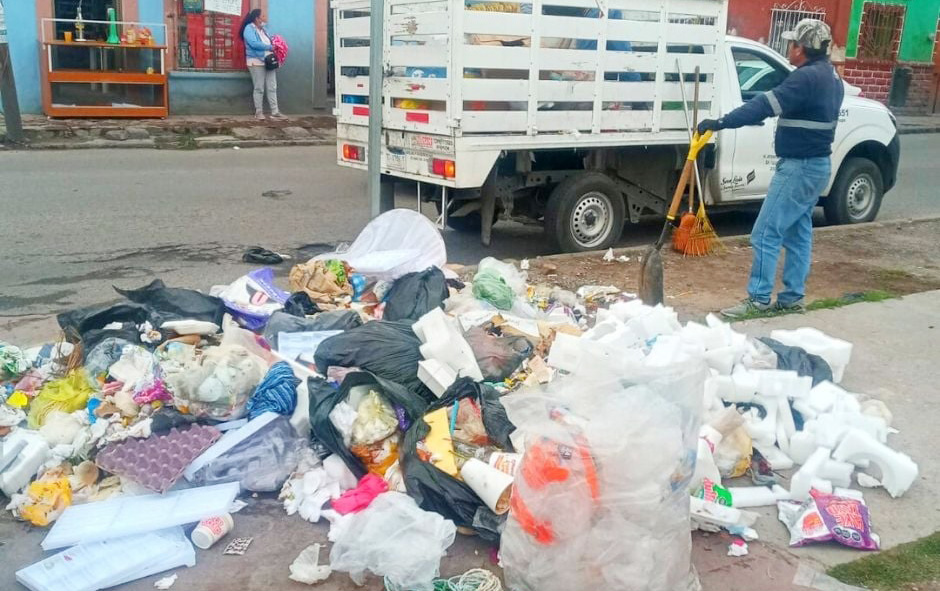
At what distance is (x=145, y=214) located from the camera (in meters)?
8.98

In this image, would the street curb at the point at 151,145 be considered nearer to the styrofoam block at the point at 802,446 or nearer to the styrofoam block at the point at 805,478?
the styrofoam block at the point at 802,446

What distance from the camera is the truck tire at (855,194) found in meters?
9.05

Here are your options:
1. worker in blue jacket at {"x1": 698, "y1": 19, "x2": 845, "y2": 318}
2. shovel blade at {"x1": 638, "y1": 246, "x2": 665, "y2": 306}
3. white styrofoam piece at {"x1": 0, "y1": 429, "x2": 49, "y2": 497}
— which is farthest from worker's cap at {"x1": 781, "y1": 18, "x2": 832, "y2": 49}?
white styrofoam piece at {"x1": 0, "y1": 429, "x2": 49, "y2": 497}

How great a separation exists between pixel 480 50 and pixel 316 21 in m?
11.9

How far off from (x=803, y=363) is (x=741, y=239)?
368 cm

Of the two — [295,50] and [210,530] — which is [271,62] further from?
[210,530]

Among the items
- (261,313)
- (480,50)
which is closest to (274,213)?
(480,50)

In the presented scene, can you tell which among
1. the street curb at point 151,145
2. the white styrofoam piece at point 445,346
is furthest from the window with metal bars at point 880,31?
the white styrofoam piece at point 445,346

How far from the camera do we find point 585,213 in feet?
25.5

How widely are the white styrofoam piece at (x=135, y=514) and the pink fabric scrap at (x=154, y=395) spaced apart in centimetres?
63

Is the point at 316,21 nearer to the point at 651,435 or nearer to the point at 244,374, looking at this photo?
the point at 244,374

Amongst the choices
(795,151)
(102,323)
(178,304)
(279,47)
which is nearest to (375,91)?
(178,304)

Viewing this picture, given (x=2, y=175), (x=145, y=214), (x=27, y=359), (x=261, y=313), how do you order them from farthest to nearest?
(x=2, y=175) < (x=145, y=214) < (x=261, y=313) < (x=27, y=359)

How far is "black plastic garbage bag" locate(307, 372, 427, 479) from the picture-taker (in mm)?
3857
